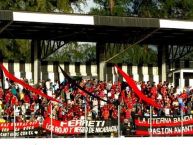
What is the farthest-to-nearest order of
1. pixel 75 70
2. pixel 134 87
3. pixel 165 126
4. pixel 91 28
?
pixel 75 70 < pixel 91 28 < pixel 165 126 < pixel 134 87

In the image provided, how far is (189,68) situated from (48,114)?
14.4 m

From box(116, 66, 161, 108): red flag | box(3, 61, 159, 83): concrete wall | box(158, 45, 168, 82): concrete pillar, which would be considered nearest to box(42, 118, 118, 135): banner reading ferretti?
box(116, 66, 161, 108): red flag

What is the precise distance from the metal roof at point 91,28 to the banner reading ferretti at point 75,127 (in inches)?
229

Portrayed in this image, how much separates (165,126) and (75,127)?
3.25 metres

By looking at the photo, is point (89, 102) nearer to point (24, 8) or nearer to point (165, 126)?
point (165, 126)

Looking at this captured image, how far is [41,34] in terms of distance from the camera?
31.2 m

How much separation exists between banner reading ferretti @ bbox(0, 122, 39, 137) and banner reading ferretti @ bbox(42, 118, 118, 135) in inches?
13.6

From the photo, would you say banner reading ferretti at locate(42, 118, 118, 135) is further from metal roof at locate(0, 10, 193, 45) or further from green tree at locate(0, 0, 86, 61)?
green tree at locate(0, 0, 86, 61)

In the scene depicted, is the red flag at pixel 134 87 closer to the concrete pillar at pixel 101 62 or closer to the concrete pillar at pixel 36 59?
the concrete pillar at pixel 36 59

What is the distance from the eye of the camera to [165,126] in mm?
23234

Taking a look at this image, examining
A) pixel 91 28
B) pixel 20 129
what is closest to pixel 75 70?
pixel 91 28

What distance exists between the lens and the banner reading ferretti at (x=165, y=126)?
22922 millimetres
